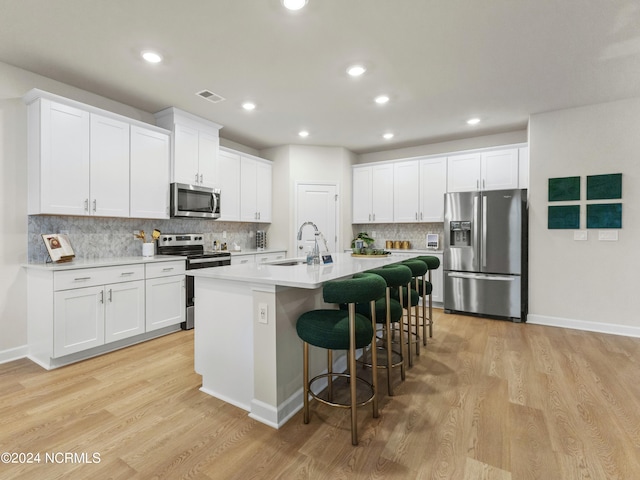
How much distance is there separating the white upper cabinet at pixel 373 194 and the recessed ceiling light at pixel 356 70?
105 inches

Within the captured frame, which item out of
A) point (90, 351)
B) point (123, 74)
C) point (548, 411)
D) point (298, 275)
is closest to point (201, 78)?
point (123, 74)

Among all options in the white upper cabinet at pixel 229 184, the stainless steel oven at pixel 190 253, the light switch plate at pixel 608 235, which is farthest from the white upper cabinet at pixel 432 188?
the stainless steel oven at pixel 190 253

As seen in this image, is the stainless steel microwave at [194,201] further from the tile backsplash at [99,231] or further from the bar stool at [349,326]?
the bar stool at [349,326]

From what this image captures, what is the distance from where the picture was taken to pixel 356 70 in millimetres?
3031

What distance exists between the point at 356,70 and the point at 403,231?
3361 mm

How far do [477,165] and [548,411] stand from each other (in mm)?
3699

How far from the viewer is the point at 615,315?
3.77 metres

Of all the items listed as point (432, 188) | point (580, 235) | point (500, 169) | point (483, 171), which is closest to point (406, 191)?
point (432, 188)

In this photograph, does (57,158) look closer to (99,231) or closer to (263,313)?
(99,231)

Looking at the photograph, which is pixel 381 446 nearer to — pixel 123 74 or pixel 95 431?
pixel 95 431

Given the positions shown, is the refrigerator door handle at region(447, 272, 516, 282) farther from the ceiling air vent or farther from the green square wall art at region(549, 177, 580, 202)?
the ceiling air vent

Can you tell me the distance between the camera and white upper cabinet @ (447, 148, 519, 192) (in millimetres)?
4641

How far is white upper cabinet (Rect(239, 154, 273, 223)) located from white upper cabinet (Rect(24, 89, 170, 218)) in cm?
147

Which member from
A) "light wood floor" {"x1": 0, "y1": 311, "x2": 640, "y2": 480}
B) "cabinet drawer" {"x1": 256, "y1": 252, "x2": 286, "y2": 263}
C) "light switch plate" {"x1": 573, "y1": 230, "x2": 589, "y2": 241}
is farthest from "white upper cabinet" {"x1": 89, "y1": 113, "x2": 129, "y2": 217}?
"light switch plate" {"x1": 573, "y1": 230, "x2": 589, "y2": 241}
